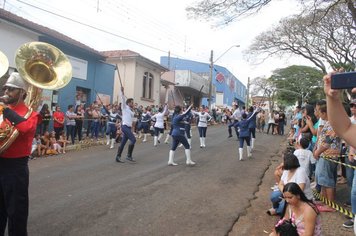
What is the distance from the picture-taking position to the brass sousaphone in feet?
11.9

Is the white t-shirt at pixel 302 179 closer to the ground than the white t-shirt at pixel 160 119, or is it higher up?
closer to the ground

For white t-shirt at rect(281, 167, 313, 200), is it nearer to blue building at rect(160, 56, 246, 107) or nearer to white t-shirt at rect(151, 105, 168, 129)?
white t-shirt at rect(151, 105, 168, 129)

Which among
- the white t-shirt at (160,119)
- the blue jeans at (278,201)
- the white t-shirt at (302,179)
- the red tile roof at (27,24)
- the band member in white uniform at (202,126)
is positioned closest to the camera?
the white t-shirt at (302,179)

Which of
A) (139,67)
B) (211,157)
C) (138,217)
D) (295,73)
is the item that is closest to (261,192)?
(138,217)

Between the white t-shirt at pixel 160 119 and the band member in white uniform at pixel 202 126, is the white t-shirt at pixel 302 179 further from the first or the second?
the white t-shirt at pixel 160 119

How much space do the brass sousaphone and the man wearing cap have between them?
0.07 metres

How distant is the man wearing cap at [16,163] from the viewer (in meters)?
3.65

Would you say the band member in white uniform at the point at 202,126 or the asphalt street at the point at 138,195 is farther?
the band member in white uniform at the point at 202,126

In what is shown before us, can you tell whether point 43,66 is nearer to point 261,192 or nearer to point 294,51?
point 261,192

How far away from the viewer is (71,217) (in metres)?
5.46

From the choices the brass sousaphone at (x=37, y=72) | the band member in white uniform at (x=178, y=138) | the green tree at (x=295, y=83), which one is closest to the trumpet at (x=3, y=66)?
the brass sousaphone at (x=37, y=72)

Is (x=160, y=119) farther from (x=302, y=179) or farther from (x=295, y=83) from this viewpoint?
(x=295, y=83)

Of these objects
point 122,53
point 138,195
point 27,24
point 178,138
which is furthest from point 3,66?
point 122,53

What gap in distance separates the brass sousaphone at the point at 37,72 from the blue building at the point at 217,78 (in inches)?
1280
